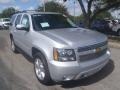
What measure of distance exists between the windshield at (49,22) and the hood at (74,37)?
0.53 metres

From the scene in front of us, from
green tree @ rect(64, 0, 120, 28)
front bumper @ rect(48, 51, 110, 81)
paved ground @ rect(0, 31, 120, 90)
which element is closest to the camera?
front bumper @ rect(48, 51, 110, 81)

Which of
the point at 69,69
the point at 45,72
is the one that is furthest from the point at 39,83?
the point at 69,69

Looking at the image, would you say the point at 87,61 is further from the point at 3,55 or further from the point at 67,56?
the point at 3,55

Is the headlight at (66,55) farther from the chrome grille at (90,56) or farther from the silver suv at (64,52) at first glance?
the chrome grille at (90,56)

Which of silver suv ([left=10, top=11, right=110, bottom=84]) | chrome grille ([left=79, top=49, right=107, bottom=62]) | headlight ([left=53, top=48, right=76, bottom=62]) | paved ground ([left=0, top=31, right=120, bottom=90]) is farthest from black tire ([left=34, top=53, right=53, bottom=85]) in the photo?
chrome grille ([left=79, top=49, right=107, bottom=62])

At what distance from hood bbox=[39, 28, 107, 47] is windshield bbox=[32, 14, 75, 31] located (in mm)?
528

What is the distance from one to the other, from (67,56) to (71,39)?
50cm

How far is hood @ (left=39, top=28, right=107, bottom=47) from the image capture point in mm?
5839

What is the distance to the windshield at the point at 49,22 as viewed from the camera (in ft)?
24.0

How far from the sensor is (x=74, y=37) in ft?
20.1

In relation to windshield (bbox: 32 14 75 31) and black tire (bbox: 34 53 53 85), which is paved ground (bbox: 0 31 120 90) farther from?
windshield (bbox: 32 14 75 31)

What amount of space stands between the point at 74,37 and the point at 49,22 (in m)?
1.67

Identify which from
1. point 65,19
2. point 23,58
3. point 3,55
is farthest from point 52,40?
point 3,55

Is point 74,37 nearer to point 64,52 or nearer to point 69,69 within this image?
point 64,52
